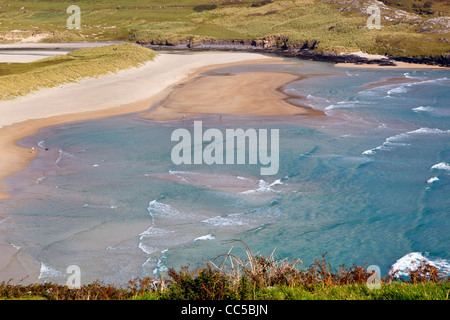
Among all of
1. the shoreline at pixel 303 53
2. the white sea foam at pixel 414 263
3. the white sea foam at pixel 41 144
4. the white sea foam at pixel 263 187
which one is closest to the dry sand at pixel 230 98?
the white sea foam at pixel 41 144

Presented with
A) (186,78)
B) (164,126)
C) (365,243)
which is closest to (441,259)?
(365,243)

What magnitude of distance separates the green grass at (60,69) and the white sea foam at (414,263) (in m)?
37.3

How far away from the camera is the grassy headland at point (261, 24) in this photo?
3356 inches

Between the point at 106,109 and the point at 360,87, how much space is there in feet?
98.1

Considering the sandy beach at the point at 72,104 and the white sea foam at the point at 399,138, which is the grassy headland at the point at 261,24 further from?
the white sea foam at the point at 399,138

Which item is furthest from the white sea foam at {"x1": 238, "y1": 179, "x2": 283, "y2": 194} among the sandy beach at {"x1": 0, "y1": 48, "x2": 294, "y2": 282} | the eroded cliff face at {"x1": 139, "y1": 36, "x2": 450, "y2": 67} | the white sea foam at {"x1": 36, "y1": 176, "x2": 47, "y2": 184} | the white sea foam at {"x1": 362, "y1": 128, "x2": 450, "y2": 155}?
the eroded cliff face at {"x1": 139, "y1": 36, "x2": 450, "y2": 67}

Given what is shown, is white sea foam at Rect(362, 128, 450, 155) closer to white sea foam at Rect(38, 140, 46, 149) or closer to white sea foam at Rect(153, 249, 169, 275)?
white sea foam at Rect(153, 249, 169, 275)

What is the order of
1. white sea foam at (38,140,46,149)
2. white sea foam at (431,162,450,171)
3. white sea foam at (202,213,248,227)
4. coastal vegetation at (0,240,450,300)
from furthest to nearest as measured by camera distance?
white sea foam at (38,140,46,149) < white sea foam at (431,162,450,171) < white sea foam at (202,213,248,227) < coastal vegetation at (0,240,450,300)

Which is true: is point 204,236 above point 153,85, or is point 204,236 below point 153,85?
below

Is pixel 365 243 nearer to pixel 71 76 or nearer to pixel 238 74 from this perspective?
pixel 71 76

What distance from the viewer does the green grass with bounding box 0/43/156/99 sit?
44.4m

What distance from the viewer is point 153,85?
54906mm

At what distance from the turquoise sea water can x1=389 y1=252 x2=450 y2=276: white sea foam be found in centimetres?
11

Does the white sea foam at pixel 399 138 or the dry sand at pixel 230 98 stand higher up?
the dry sand at pixel 230 98
